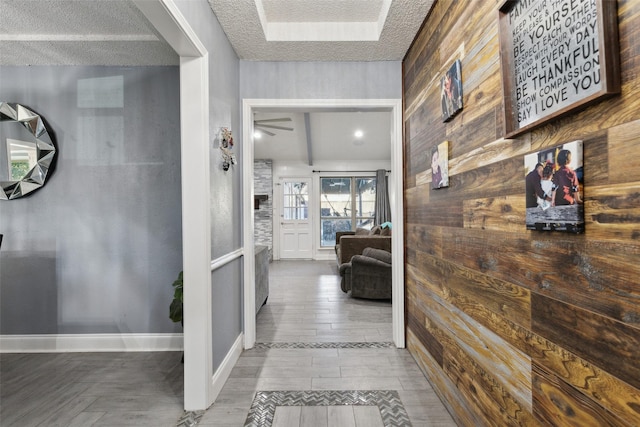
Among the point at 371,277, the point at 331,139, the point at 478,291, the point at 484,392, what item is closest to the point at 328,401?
the point at 484,392

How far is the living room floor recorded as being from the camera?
5.97 feet

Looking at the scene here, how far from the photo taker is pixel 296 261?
779 centimetres

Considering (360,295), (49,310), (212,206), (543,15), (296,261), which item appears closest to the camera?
(543,15)

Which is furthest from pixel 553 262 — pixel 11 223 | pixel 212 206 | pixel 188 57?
pixel 11 223

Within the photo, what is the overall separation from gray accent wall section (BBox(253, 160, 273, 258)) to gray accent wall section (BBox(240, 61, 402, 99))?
529cm

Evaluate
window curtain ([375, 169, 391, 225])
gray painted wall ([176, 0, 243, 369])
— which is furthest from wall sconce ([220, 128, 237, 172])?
window curtain ([375, 169, 391, 225])

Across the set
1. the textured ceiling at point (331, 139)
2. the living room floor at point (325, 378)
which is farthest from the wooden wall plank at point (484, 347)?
the textured ceiling at point (331, 139)

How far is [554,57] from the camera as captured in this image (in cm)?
96

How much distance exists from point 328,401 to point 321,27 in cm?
256

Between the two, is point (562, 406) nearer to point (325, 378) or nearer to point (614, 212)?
point (614, 212)

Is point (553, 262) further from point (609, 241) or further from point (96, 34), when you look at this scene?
point (96, 34)

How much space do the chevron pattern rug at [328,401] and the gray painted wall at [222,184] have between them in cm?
39

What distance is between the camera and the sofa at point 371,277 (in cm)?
407

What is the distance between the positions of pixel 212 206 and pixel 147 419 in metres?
1.22
